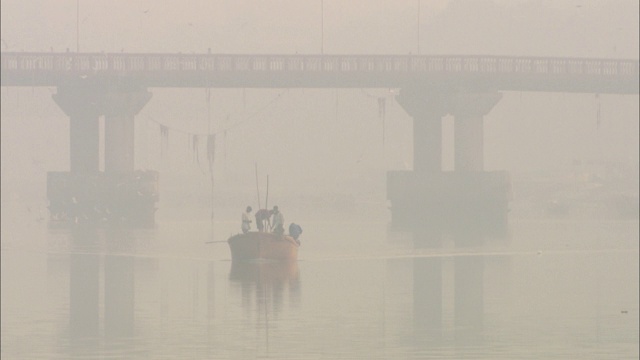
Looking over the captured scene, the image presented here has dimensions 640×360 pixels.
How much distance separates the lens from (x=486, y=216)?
514 feet

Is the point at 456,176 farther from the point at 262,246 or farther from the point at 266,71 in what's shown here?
the point at 262,246

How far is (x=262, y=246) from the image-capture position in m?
79.9

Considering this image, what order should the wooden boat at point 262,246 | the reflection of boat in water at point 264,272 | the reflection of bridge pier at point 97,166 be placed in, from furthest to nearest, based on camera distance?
the reflection of bridge pier at point 97,166 → the wooden boat at point 262,246 → the reflection of boat in water at point 264,272

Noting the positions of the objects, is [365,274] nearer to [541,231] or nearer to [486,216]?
[541,231]

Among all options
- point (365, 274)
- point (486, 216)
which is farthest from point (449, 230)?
point (365, 274)

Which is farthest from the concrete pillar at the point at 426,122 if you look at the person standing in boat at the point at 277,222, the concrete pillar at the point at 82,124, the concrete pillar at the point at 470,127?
the person standing in boat at the point at 277,222

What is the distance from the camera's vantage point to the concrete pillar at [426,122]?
15912cm

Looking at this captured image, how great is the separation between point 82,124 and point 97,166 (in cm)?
409

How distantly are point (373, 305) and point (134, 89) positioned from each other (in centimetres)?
9245

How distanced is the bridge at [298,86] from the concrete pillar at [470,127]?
0.09m

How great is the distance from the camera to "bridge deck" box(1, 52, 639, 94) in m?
152

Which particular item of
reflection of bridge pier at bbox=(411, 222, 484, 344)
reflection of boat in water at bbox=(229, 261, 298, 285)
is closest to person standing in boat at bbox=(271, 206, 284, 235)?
reflection of boat in water at bbox=(229, 261, 298, 285)

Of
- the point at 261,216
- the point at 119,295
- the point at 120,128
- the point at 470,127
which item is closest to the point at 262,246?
the point at 261,216

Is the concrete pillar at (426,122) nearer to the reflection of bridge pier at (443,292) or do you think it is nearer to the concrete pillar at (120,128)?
the concrete pillar at (120,128)
